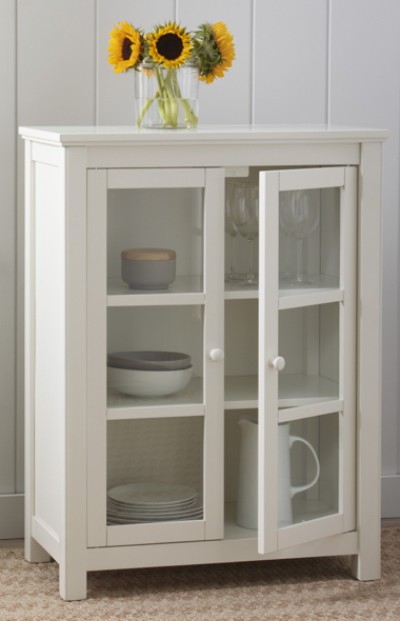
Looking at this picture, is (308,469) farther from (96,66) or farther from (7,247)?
(96,66)

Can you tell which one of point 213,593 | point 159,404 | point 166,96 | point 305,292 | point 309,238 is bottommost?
point 213,593

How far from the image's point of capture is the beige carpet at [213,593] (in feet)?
8.14

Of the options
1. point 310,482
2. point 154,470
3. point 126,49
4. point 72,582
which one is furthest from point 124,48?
point 72,582

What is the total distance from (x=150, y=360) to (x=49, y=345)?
25 centimetres

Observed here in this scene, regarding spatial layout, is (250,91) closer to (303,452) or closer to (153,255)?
(153,255)

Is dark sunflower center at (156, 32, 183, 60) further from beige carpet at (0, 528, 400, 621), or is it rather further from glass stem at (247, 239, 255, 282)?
beige carpet at (0, 528, 400, 621)

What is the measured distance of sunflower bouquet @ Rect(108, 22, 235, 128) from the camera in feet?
8.46

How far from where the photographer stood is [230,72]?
3.01 meters

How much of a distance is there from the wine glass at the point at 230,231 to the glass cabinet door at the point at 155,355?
0.13 feet

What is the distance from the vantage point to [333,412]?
8.66ft

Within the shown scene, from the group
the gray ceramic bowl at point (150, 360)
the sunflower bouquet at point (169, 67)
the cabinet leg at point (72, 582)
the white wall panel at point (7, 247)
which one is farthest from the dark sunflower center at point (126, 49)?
the cabinet leg at point (72, 582)

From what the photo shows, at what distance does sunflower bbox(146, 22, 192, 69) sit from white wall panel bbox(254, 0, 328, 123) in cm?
53

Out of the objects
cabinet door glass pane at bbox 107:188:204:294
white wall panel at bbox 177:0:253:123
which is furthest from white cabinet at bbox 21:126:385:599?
white wall panel at bbox 177:0:253:123

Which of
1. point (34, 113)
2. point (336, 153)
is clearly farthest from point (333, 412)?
point (34, 113)
